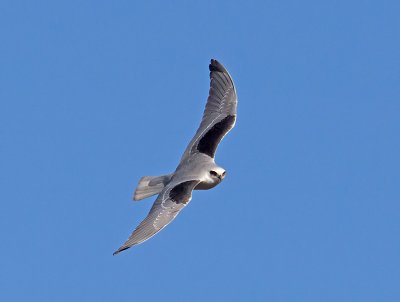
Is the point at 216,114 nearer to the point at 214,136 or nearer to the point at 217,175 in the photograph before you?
the point at 214,136

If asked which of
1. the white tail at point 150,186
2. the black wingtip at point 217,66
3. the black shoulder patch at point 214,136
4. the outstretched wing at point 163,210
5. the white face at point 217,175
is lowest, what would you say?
the outstretched wing at point 163,210

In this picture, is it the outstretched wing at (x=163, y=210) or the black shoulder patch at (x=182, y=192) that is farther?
the black shoulder patch at (x=182, y=192)

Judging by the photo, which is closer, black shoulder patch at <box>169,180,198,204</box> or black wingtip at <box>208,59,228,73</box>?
black shoulder patch at <box>169,180,198,204</box>

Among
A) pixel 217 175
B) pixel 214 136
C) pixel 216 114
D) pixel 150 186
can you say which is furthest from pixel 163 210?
pixel 216 114

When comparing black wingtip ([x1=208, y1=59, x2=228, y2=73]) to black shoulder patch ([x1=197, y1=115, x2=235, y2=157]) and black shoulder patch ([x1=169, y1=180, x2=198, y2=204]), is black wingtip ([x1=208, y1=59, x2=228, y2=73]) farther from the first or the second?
black shoulder patch ([x1=169, y1=180, x2=198, y2=204])

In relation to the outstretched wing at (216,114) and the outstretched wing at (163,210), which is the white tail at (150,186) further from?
the outstretched wing at (216,114)

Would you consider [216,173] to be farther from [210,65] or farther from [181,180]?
[210,65]

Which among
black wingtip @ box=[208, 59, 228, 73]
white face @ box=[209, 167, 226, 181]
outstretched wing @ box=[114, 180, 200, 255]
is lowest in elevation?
outstretched wing @ box=[114, 180, 200, 255]

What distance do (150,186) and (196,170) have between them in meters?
1.04

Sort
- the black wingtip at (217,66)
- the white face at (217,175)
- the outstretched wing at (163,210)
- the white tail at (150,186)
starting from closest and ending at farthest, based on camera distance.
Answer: the outstretched wing at (163,210) → the white face at (217,175) → the white tail at (150,186) → the black wingtip at (217,66)

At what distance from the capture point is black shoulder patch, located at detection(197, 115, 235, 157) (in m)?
23.4

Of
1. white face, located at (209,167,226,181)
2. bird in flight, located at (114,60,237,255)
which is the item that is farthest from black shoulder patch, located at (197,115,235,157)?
white face, located at (209,167,226,181)

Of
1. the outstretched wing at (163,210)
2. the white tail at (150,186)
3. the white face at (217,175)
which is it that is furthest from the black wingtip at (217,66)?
the outstretched wing at (163,210)

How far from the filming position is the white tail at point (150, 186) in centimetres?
2223
